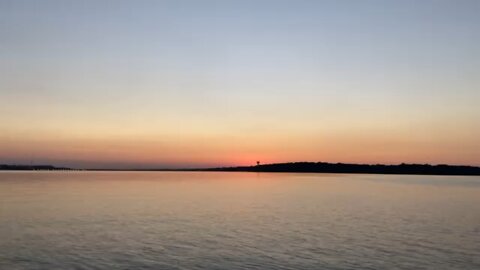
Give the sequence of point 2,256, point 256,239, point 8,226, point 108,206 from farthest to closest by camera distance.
A: point 108,206 < point 8,226 < point 256,239 < point 2,256

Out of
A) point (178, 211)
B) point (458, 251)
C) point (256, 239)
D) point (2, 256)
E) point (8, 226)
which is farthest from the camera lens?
point (178, 211)

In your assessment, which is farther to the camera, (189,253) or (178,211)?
(178,211)

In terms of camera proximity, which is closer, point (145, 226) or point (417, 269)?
point (417, 269)

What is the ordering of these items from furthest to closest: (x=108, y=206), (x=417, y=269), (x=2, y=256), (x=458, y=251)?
(x=108, y=206) → (x=458, y=251) → (x=2, y=256) → (x=417, y=269)

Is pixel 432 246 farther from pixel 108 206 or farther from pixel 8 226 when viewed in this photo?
pixel 108 206

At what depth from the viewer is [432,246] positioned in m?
28.2

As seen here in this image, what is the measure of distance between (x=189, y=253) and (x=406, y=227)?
18.5m

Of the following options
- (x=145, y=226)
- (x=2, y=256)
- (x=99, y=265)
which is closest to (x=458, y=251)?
(x=99, y=265)

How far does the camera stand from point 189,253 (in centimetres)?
2572

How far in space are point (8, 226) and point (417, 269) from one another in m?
27.8

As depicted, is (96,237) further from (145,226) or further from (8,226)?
(8,226)

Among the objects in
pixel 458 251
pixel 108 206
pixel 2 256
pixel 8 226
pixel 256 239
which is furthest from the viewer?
pixel 108 206

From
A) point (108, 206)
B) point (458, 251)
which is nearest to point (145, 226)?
point (108, 206)

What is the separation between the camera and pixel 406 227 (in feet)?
120
